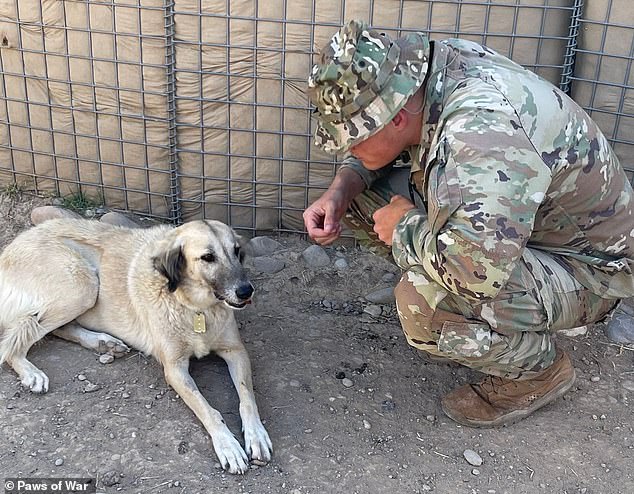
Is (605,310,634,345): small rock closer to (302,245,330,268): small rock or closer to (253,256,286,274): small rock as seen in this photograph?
(302,245,330,268): small rock

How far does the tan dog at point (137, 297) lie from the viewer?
3.74 metres

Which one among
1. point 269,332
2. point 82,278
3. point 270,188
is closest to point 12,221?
→ point 82,278

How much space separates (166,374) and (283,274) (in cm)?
139

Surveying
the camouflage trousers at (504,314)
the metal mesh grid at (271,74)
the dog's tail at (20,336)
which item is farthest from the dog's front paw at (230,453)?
the metal mesh grid at (271,74)

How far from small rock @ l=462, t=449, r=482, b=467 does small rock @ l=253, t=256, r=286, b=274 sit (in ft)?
6.58

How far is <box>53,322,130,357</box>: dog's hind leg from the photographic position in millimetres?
4078

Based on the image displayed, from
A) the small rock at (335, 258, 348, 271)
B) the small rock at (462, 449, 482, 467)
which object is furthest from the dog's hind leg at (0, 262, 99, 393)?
the small rock at (462, 449, 482, 467)

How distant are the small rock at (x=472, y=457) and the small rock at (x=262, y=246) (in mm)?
2211

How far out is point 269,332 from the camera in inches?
173

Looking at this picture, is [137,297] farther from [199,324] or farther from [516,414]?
[516,414]

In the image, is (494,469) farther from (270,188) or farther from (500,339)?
(270,188)

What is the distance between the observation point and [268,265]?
5.00 metres

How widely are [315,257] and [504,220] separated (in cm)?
247

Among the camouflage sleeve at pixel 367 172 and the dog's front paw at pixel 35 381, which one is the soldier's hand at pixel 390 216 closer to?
the camouflage sleeve at pixel 367 172
